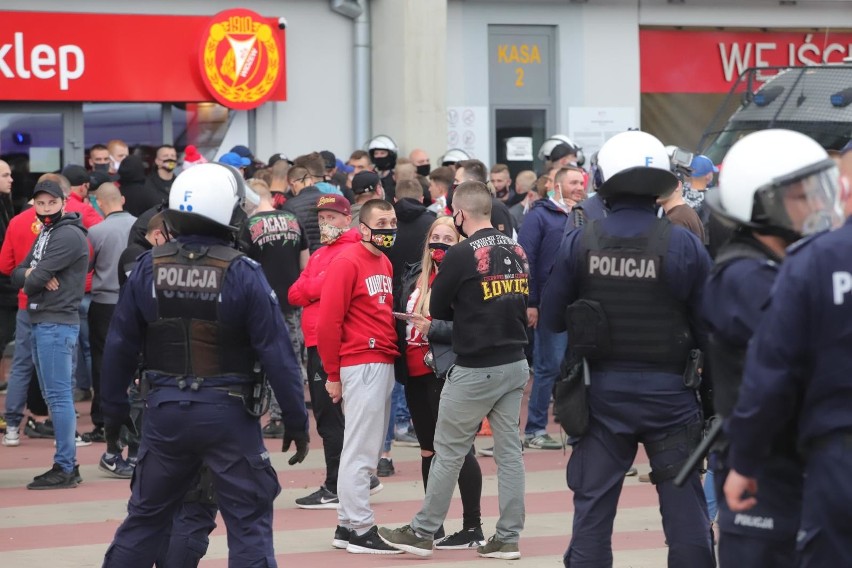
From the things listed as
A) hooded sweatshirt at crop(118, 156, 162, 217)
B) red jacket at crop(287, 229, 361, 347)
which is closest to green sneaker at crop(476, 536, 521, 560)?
red jacket at crop(287, 229, 361, 347)

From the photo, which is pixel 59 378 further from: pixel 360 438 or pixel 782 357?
pixel 782 357

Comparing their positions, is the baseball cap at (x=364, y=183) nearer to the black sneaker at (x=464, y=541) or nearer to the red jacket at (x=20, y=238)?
the red jacket at (x=20, y=238)

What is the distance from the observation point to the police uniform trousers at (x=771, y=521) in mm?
4438

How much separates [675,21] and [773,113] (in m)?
8.07

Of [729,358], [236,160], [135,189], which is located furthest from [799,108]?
[729,358]

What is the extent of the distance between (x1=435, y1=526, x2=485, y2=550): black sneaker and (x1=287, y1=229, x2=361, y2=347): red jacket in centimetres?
181

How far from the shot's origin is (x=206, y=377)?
5.84m

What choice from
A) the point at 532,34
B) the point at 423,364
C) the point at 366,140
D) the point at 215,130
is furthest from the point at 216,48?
the point at 423,364

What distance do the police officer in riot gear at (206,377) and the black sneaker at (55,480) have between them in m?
3.99

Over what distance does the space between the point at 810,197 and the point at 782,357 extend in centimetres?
57

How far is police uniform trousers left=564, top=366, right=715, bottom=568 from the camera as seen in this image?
224 inches

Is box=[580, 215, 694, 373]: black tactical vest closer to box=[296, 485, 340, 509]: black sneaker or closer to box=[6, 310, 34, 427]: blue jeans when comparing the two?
box=[296, 485, 340, 509]: black sneaker

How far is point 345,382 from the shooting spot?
7.99m

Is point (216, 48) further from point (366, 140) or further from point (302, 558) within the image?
point (302, 558)
